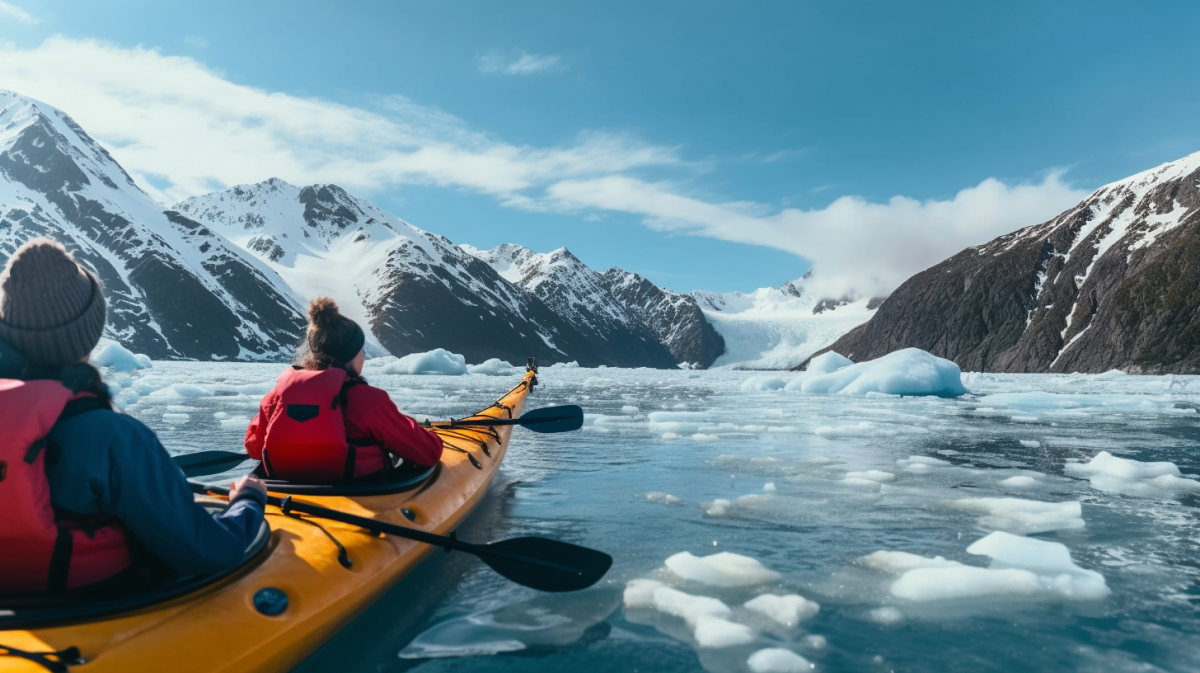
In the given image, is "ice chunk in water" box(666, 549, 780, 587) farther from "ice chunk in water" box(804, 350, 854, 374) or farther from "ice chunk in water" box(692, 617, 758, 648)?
"ice chunk in water" box(804, 350, 854, 374)

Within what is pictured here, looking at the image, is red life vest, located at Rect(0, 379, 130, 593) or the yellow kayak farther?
the yellow kayak

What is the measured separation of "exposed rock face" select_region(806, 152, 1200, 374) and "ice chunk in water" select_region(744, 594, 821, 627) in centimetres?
7405

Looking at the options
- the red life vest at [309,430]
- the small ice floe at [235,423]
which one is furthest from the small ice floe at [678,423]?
the red life vest at [309,430]

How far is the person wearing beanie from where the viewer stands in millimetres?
2082

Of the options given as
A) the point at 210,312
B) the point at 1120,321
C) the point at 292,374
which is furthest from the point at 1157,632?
the point at 210,312

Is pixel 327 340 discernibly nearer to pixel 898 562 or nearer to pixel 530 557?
pixel 530 557

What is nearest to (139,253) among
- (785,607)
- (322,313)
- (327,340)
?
(322,313)

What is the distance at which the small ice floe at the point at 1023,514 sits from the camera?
511 centimetres

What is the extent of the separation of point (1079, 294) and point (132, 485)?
100342 mm

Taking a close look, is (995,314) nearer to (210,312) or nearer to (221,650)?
(221,650)

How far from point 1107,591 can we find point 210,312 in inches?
5133

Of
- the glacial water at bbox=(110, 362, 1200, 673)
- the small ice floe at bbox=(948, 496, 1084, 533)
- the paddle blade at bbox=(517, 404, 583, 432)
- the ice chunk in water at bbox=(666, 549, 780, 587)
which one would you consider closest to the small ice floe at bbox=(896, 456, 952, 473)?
the glacial water at bbox=(110, 362, 1200, 673)

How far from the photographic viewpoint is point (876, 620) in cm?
337

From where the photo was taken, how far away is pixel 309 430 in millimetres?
3965
